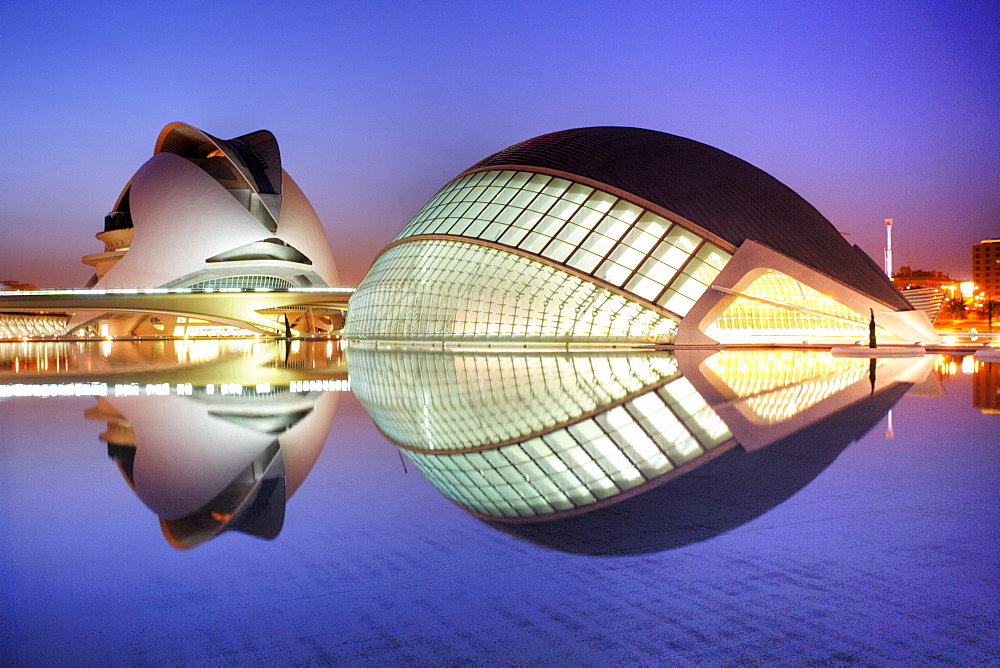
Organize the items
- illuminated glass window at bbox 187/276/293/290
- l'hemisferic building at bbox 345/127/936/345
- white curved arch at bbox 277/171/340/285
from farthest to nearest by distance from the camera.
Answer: white curved arch at bbox 277/171/340/285 → illuminated glass window at bbox 187/276/293/290 → l'hemisferic building at bbox 345/127/936/345

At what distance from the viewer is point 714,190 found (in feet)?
102

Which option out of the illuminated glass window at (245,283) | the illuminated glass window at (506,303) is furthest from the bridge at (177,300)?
the illuminated glass window at (506,303)

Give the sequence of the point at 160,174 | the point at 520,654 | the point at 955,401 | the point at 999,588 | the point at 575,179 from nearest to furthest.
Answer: the point at 520,654 → the point at 999,588 → the point at 955,401 → the point at 575,179 → the point at 160,174

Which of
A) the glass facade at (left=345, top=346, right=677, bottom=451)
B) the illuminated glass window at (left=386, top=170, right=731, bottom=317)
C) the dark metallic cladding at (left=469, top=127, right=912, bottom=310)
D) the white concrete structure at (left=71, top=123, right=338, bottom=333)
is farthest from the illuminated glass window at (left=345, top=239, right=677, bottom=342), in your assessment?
the white concrete structure at (left=71, top=123, right=338, bottom=333)

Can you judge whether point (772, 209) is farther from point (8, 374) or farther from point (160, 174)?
point (160, 174)

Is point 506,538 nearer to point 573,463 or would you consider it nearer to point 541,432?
point 573,463

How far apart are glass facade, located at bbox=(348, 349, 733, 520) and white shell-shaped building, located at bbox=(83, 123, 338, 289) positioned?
173 ft

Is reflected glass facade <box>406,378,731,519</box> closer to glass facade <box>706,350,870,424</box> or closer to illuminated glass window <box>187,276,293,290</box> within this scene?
glass facade <box>706,350,870,424</box>

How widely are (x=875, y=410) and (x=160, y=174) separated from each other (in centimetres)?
6599

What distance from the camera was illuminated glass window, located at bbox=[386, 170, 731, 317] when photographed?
28391 mm

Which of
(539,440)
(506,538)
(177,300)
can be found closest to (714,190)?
(539,440)

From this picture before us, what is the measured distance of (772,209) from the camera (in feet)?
103

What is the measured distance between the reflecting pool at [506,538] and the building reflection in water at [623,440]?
45 millimetres

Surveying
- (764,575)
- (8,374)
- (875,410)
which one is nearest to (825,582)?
(764,575)
